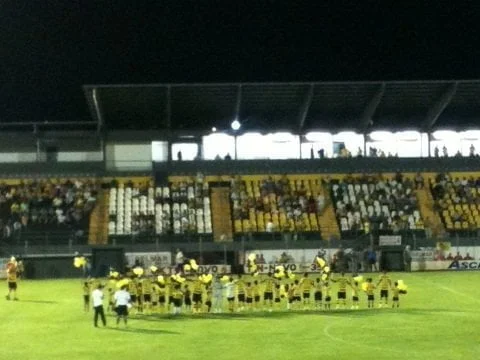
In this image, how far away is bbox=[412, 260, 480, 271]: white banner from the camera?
54625 millimetres

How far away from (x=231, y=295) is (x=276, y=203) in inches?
1098

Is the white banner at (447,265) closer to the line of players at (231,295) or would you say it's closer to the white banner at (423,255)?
the white banner at (423,255)

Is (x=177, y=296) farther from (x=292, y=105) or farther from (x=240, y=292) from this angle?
(x=292, y=105)

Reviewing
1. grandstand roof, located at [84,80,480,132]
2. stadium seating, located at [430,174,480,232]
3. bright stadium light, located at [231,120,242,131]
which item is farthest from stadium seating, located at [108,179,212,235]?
stadium seating, located at [430,174,480,232]

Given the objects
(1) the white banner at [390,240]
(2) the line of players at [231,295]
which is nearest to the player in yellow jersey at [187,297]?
(2) the line of players at [231,295]

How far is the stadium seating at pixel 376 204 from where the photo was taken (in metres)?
57.7

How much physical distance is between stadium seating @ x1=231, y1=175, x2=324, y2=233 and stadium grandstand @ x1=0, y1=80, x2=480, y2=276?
113mm

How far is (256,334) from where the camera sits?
87.6 ft

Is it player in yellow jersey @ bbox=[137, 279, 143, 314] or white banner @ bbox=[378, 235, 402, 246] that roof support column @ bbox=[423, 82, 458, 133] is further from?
player in yellow jersey @ bbox=[137, 279, 143, 314]

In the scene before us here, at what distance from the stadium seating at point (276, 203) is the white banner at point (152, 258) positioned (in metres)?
5.78

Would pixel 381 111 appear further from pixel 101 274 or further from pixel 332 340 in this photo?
pixel 332 340

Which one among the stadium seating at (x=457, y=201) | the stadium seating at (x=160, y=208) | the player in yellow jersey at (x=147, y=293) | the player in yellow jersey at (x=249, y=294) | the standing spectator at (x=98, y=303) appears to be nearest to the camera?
the standing spectator at (x=98, y=303)

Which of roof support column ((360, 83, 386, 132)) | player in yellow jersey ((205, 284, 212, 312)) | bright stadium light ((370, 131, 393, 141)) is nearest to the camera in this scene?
player in yellow jersey ((205, 284, 212, 312))

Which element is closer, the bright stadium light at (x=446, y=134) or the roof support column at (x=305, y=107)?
the roof support column at (x=305, y=107)
